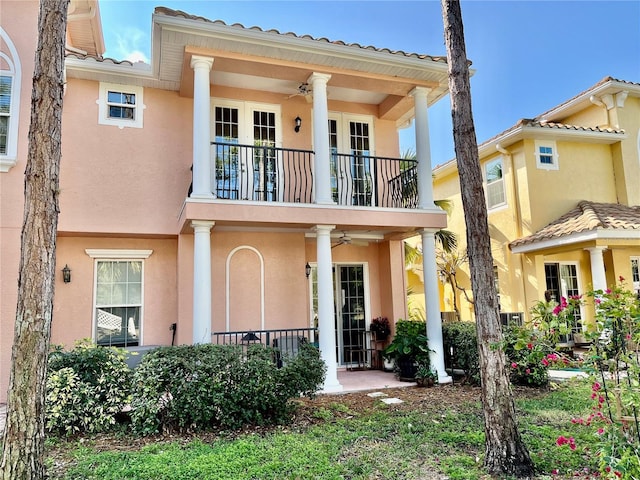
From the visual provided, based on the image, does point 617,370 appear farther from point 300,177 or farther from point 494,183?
point 494,183

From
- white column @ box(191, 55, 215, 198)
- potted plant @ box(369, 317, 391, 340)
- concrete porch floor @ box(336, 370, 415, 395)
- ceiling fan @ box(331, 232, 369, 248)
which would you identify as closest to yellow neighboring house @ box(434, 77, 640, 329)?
potted plant @ box(369, 317, 391, 340)

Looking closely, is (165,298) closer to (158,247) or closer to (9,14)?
(158,247)

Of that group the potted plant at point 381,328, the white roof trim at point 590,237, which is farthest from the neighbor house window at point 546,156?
the potted plant at point 381,328

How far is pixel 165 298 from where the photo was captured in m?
9.60

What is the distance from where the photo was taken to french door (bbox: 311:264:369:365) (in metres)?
11.0

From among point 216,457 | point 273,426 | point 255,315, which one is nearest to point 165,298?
point 255,315

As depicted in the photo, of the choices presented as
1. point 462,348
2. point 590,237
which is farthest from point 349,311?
point 590,237

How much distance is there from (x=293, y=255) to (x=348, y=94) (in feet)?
14.1

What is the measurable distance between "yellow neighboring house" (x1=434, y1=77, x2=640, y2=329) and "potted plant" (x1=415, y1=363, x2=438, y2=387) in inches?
194

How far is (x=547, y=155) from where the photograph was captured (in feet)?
45.7

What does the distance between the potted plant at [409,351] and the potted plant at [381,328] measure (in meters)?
1.08

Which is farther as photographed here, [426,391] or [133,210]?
[133,210]

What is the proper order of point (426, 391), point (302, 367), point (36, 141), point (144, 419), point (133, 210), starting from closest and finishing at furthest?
point (36, 141), point (144, 419), point (302, 367), point (426, 391), point (133, 210)

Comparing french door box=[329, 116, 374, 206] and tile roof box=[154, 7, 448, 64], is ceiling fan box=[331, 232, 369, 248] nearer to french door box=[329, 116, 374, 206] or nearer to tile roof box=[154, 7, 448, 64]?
french door box=[329, 116, 374, 206]
